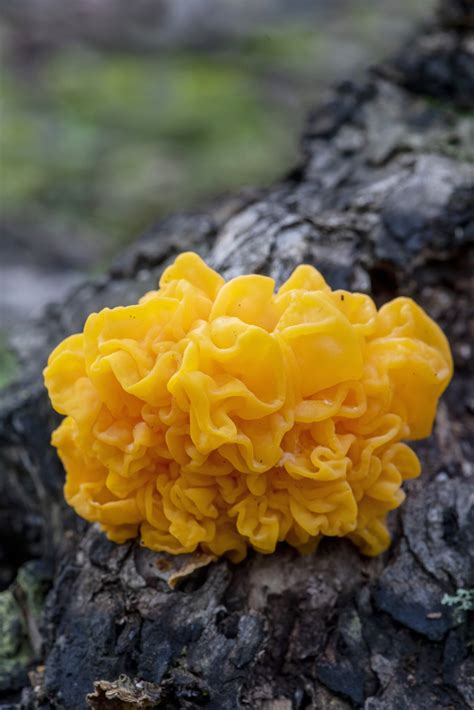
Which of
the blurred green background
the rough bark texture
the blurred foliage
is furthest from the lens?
the blurred foliage

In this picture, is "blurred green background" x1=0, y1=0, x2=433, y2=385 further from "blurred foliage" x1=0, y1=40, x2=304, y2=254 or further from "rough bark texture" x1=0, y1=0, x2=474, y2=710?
"rough bark texture" x1=0, y1=0, x2=474, y2=710

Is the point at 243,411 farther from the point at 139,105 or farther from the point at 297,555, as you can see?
the point at 139,105

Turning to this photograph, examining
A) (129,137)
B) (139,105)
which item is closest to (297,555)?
(129,137)

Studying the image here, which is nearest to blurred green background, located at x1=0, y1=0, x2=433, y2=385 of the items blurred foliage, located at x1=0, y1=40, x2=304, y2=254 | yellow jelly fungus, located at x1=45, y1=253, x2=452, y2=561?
blurred foliage, located at x1=0, y1=40, x2=304, y2=254

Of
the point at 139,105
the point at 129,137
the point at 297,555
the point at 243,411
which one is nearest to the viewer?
the point at 243,411

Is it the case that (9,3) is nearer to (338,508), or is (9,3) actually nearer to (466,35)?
(466,35)

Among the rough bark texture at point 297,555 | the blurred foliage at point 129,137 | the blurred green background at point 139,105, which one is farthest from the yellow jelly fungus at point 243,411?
the blurred foliage at point 129,137
